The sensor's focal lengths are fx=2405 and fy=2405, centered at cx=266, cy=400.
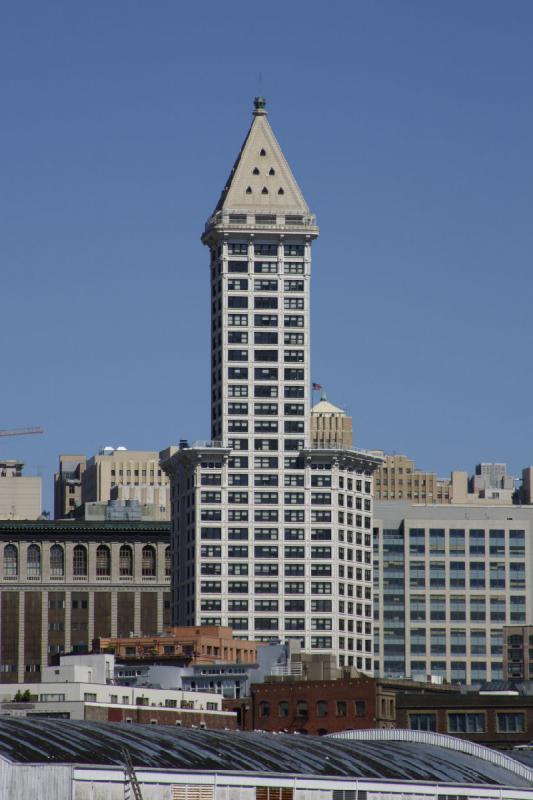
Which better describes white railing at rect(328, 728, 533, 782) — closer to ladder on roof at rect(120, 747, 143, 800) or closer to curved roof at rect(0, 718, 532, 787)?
curved roof at rect(0, 718, 532, 787)

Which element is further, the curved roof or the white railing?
the white railing

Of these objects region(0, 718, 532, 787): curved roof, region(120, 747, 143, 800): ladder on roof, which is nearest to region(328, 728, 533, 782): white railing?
region(0, 718, 532, 787): curved roof

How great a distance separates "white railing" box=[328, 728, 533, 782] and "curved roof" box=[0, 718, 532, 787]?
0.72 m

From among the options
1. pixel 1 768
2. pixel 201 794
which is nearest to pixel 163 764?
pixel 201 794

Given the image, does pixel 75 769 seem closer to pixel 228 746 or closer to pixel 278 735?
pixel 228 746

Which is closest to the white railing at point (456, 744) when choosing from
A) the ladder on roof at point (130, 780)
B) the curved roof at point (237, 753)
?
the curved roof at point (237, 753)

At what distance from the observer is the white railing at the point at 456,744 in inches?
6767

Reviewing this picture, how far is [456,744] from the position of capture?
598ft

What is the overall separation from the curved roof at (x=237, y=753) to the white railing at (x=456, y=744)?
0.72 m

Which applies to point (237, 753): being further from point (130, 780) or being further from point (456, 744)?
point (456, 744)

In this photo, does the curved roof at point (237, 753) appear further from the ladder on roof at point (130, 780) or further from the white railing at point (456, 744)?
the ladder on roof at point (130, 780)

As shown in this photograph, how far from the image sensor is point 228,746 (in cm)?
15750

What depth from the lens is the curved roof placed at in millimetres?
145625

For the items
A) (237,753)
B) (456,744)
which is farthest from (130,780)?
(456,744)
